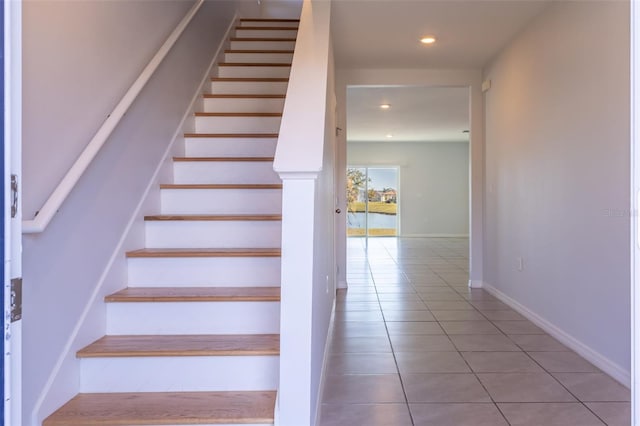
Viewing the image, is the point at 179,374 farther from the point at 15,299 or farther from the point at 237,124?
the point at 237,124

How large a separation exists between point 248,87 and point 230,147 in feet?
2.67

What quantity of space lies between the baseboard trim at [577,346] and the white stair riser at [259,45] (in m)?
3.22

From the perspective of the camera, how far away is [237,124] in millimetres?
3035

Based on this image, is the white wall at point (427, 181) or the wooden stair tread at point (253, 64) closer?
the wooden stair tread at point (253, 64)

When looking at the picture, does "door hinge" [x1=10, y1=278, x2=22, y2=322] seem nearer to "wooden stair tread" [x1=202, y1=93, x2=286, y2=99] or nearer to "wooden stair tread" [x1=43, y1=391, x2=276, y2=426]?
"wooden stair tread" [x1=43, y1=391, x2=276, y2=426]

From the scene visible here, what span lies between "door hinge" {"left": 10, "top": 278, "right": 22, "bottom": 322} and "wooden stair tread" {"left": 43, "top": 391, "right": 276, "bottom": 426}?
0.97m

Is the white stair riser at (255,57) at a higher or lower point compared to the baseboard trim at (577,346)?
higher

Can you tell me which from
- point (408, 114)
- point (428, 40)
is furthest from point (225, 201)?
point (408, 114)

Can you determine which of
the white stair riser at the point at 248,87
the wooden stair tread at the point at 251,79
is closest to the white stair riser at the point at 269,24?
the wooden stair tread at the point at 251,79

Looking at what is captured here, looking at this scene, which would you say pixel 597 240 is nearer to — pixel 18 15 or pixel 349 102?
pixel 18 15

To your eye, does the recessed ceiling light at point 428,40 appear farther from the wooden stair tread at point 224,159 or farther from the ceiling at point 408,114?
the wooden stair tread at point 224,159

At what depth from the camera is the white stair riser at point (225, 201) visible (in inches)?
96.6

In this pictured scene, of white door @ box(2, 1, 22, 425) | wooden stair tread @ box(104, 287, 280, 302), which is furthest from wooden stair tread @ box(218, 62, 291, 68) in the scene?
white door @ box(2, 1, 22, 425)

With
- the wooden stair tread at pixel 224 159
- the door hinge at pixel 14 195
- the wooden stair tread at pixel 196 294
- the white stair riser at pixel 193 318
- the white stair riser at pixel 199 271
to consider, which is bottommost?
the white stair riser at pixel 193 318
